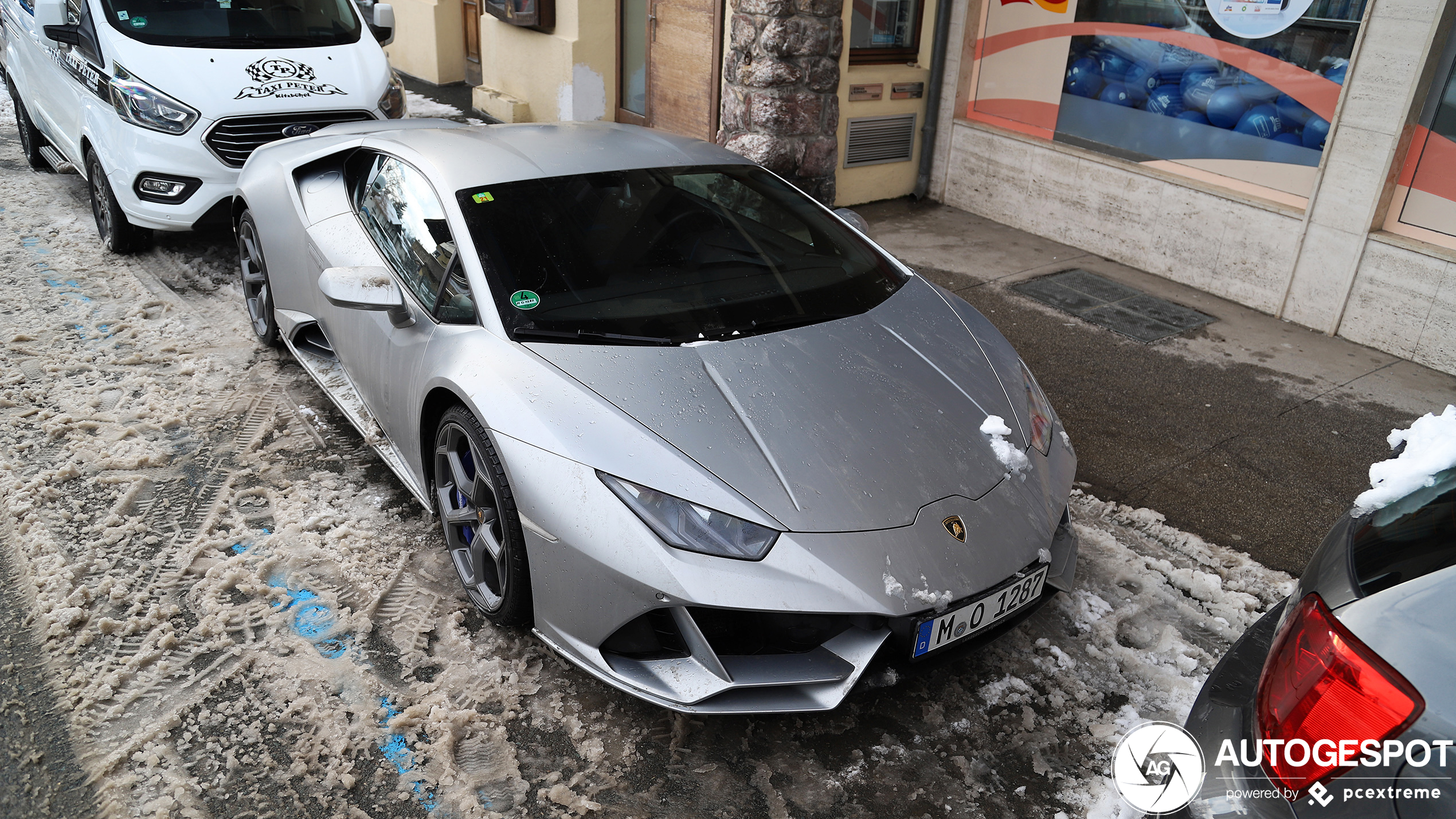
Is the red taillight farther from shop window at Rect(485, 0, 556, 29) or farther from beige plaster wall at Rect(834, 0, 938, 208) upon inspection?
→ shop window at Rect(485, 0, 556, 29)

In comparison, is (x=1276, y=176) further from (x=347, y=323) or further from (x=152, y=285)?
(x=152, y=285)

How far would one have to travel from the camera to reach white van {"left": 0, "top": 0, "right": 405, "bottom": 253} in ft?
18.4

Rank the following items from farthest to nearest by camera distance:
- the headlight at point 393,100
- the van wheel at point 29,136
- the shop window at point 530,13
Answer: the shop window at point 530,13 → the van wheel at point 29,136 → the headlight at point 393,100

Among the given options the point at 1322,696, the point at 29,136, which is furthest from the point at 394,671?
the point at 29,136

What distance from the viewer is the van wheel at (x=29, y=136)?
24.8ft

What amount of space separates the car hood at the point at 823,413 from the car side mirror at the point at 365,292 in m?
0.66

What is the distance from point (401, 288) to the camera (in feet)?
11.3

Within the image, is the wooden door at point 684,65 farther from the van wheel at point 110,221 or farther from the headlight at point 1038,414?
the headlight at point 1038,414

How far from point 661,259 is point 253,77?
3.90 meters

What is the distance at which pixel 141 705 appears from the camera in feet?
9.05

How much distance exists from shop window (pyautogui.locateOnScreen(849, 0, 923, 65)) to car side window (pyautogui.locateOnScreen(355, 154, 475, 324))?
4.53 meters

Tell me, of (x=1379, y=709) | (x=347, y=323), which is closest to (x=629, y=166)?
(x=347, y=323)

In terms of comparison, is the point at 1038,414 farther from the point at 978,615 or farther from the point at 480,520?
the point at 480,520

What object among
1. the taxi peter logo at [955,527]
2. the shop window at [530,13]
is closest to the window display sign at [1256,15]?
the taxi peter logo at [955,527]
